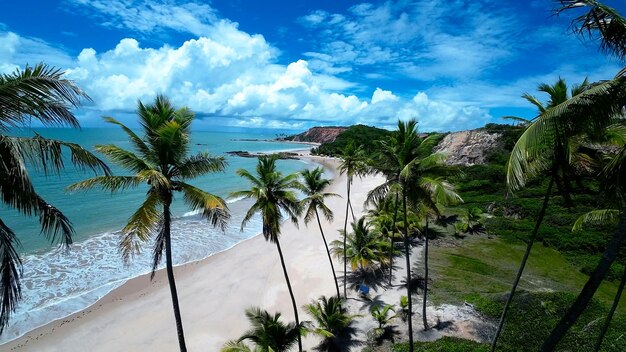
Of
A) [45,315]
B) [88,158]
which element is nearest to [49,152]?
[88,158]

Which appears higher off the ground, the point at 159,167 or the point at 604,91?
the point at 604,91

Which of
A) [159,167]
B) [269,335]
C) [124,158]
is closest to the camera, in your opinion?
[124,158]

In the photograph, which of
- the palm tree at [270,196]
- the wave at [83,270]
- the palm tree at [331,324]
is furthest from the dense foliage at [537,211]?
the wave at [83,270]

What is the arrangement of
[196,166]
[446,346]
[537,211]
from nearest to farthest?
[196,166] < [446,346] < [537,211]

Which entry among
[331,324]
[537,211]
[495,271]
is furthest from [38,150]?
[537,211]

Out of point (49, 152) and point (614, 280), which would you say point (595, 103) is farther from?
point (614, 280)

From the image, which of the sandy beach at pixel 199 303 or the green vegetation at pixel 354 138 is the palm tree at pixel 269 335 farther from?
the green vegetation at pixel 354 138

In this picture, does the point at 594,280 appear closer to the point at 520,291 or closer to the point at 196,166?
the point at 196,166
